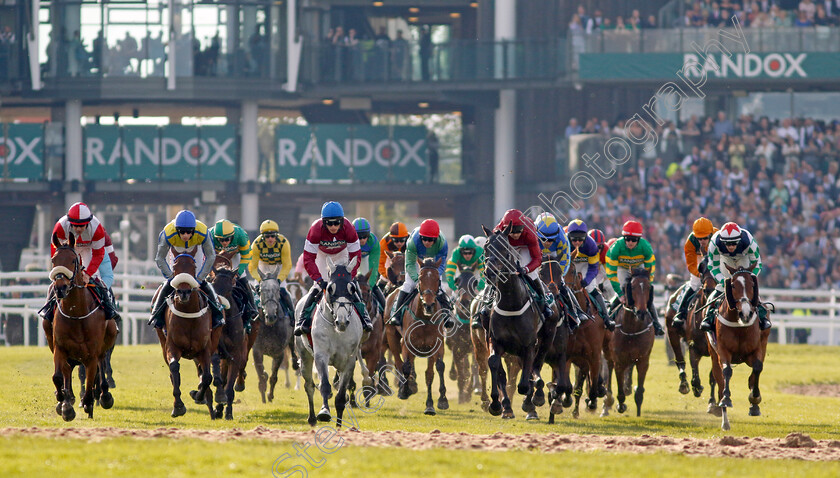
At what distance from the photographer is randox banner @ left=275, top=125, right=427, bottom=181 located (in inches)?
1460

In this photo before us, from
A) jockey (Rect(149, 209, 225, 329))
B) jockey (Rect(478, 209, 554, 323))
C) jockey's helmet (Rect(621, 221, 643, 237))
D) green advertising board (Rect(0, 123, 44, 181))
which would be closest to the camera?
jockey (Rect(478, 209, 554, 323))

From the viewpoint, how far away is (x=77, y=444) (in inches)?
399

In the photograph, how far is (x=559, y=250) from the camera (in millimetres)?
13992

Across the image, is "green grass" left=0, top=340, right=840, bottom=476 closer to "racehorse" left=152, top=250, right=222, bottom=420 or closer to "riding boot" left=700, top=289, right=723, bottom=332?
"racehorse" left=152, top=250, right=222, bottom=420

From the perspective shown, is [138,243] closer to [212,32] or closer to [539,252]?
[212,32]

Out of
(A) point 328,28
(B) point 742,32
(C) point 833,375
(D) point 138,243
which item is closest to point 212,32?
(A) point 328,28

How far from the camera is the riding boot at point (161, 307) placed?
12867mm

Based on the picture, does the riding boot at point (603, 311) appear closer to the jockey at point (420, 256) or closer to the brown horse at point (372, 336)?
the jockey at point (420, 256)

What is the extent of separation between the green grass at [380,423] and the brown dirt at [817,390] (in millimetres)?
224

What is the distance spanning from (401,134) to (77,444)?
27794mm

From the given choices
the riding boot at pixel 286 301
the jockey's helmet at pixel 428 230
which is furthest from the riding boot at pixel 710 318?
the riding boot at pixel 286 301

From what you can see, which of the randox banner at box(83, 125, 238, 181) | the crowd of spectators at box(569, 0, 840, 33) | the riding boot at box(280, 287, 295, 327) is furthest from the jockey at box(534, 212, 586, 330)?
the randox banner at box(83, 125, 238, 181)

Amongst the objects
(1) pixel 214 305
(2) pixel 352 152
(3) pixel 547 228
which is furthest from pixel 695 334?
(2) pixel 352 152

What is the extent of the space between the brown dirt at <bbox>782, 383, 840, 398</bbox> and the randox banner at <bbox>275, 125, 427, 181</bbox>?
18.0 meters
